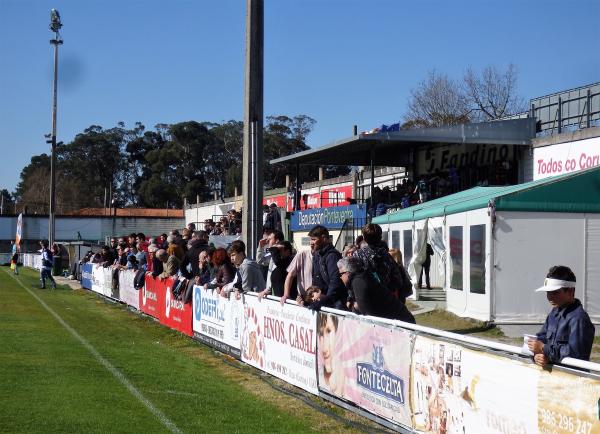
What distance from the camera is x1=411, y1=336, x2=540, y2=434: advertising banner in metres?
5.62

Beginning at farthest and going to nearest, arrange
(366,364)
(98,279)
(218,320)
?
1. (98,279)
2. (218,320)
3. (366,364)

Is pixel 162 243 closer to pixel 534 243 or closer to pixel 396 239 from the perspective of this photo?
pixel 396 239

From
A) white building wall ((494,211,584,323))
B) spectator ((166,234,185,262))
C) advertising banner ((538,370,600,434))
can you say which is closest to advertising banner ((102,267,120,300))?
spectator ((166,234,185,262))

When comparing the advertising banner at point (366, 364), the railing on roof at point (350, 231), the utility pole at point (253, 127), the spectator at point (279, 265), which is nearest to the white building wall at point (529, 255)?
the utility pole at point (253, 127)

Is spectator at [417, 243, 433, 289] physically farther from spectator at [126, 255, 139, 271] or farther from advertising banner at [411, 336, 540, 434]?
advertising banner at [411, 336, 540, 434]

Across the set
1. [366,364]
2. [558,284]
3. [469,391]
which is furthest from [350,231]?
[558,284]

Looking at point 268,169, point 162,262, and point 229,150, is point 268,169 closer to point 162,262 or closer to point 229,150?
point 229,150

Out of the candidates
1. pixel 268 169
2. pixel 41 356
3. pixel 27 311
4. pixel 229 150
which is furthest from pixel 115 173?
pixel 41 356

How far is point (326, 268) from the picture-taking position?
9.97 metres

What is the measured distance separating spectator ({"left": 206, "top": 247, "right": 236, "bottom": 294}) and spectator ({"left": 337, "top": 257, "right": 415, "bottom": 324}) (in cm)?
484

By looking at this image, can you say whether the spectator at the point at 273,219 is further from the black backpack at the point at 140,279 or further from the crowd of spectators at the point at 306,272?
the crowd of spectators at the point at 306,272

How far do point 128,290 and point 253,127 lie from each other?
9.80 metres

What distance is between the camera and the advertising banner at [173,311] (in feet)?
51.2

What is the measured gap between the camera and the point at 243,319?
39.4 ft
